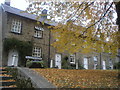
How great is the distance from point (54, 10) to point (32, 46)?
718cm

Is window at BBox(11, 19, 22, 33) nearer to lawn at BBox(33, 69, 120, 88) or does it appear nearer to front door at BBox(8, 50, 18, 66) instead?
front door at BBox(8, 50, 18, 66)

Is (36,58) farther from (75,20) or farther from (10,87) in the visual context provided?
(10,87)

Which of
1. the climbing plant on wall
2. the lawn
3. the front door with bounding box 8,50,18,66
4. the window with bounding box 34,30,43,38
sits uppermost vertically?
the window with bounding box 34,30,43,38

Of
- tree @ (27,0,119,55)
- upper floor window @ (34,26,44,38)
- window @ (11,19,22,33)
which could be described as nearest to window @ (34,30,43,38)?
upper floor window @ (34,26,44,38)

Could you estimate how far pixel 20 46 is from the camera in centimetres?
1259

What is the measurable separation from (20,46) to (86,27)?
7540 mm

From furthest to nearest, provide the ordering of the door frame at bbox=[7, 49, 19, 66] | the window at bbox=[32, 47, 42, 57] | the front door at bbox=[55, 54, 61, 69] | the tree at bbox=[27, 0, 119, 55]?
the front door at bbox=[55, 54, 61, 69] < the window at bbox=[32, 47, 42, 57] < the door frame at bbox=[7, 49, 19, 66] < the tree at bbox=[27, 0, 119, 55]

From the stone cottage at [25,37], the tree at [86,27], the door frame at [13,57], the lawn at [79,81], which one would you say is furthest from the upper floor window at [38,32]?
the lawn at [79,81]

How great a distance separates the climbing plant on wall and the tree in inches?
213

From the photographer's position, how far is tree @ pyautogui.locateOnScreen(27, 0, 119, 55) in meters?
7.80

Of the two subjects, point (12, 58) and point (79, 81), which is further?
point (12, 58)

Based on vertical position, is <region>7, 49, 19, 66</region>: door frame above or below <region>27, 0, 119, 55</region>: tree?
below

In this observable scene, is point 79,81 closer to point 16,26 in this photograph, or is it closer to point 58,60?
point 16,26

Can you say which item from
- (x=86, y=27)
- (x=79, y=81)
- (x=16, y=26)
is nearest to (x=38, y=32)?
(x=16, y=26)
